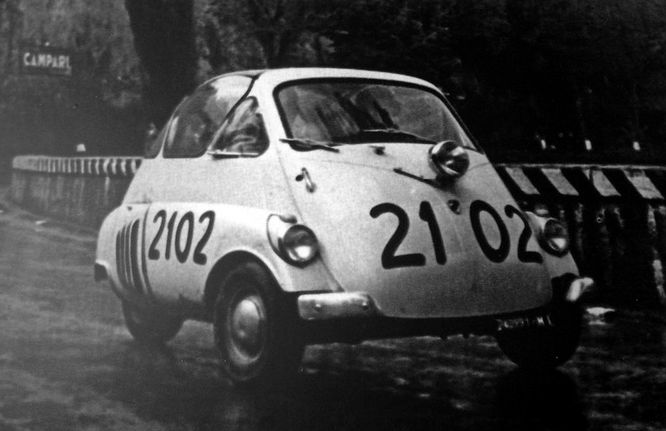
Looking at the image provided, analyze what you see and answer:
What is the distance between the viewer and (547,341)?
7.15 meters

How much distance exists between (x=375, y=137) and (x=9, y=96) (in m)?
33.2

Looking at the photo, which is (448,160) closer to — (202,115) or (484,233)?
(484,233)

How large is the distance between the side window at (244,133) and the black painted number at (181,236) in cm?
43

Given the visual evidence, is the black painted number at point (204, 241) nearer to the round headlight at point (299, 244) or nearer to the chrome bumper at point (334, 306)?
the round headlight at point (299, 244)

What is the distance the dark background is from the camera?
15.9 metres

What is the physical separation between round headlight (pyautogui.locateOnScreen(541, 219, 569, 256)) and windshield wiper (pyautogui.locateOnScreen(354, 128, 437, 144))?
853 mm

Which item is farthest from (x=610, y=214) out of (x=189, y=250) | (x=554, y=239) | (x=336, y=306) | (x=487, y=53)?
(x=487, y=53)

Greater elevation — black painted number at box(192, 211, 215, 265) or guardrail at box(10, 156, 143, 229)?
black painted number at box(192, 211, 215, 265)

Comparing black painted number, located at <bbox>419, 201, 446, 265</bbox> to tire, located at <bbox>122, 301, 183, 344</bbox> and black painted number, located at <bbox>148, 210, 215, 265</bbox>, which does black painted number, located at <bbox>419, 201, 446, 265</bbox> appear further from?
tire, located at <bbox>122, 301, 183, 344</bbox>

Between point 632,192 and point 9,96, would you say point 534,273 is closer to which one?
point 632,192

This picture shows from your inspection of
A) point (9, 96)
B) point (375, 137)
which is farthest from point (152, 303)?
point (9, 96)

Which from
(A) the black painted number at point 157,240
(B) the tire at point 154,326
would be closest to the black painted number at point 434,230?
(A) the black painted number at point 157,240

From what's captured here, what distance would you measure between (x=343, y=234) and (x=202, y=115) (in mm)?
1959

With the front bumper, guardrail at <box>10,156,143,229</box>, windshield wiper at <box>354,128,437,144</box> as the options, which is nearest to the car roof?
windshield wiper at <box>354,128,437,144</box>
